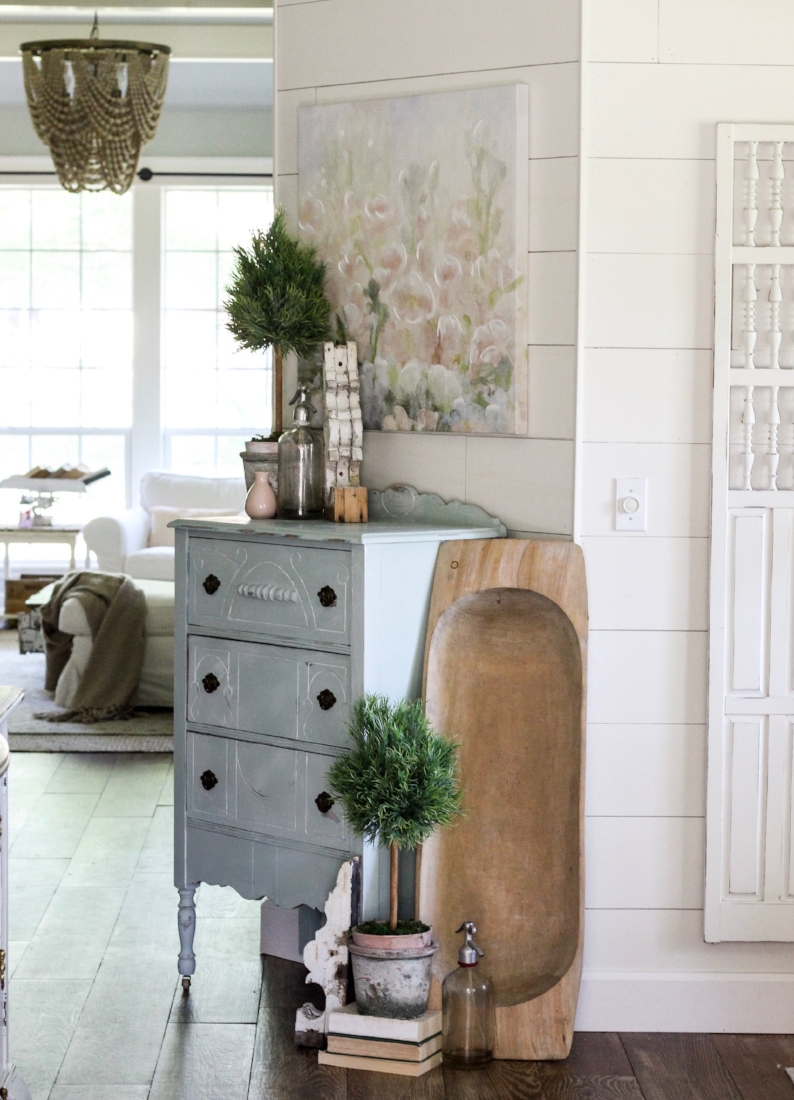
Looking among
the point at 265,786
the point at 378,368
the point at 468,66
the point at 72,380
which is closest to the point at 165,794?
the point at 265,786

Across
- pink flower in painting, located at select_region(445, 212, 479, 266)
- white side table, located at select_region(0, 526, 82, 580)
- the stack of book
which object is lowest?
the stack of book

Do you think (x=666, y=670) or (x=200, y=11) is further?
(x=200, y=11)

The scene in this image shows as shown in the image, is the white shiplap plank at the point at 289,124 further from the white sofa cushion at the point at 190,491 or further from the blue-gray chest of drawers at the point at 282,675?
the white sofa cushion at the point at 190,491

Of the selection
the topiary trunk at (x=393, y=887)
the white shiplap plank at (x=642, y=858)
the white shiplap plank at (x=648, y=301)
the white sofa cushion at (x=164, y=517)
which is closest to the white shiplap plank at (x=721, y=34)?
the white shiplap plank at (x=648, y=301)

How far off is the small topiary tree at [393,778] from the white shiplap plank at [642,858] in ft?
1.37

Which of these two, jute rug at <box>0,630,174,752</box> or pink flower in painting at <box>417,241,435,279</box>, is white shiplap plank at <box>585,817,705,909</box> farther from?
jute rug at <box>0,630,174,752</box>

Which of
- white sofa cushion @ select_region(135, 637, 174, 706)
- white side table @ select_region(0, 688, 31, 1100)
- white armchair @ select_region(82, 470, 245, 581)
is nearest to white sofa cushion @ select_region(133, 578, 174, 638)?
white sofa cushion @ select_region(135, 637, 174, 706)

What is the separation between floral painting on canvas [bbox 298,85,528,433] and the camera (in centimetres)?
276

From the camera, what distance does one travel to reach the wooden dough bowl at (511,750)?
2.72m

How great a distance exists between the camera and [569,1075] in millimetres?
2561

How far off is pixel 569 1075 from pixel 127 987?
107 centimetres

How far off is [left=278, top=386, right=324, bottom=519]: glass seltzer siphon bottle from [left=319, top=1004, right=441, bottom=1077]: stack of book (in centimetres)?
111

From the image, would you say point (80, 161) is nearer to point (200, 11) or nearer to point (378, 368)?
point (200, 11)

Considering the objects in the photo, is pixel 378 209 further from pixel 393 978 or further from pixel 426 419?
pixel 393 978
